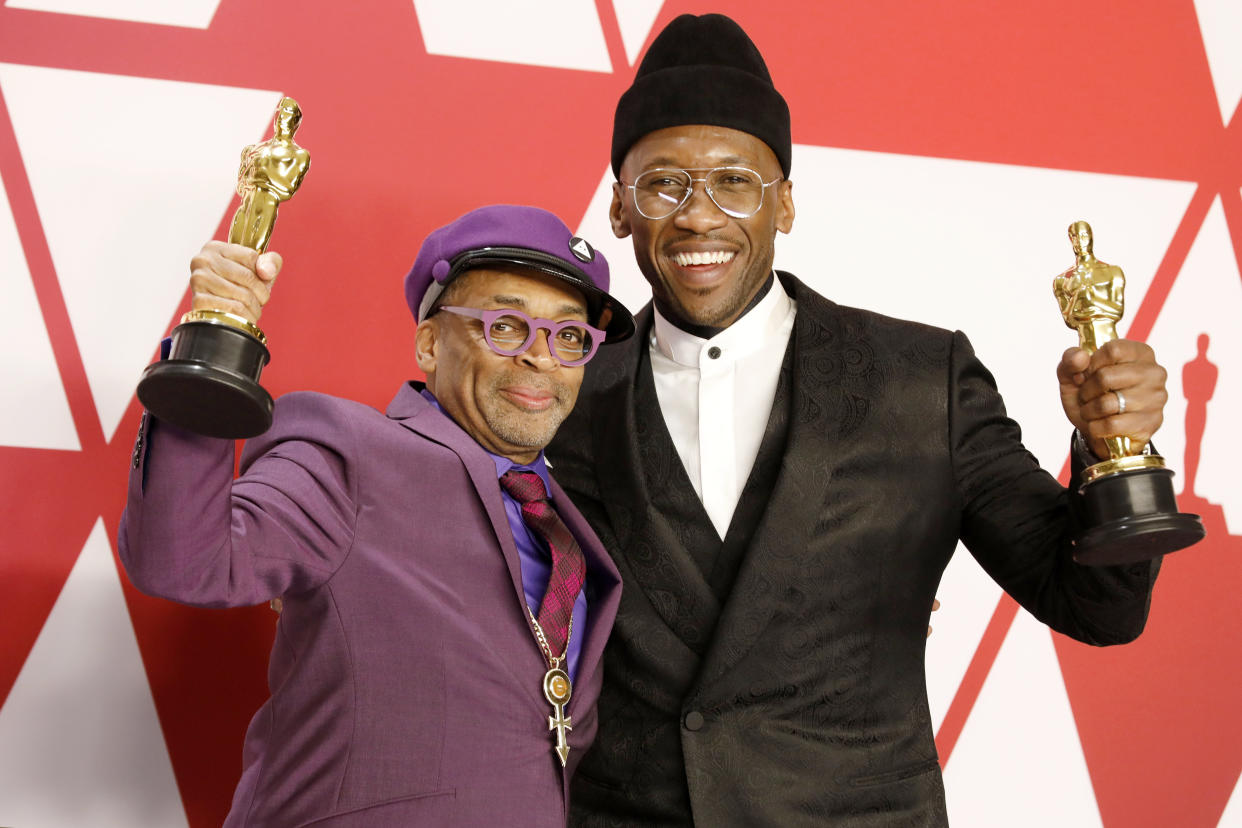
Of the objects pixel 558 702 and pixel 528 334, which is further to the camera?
pixel 528 334

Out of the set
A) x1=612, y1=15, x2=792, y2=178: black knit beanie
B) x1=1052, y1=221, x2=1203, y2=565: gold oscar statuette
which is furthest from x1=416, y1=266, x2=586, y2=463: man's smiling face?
x1=1052, y1=221, x2=1203, y2=565: gold oscar statuette

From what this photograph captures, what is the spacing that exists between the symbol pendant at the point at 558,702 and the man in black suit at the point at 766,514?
0.92 feet

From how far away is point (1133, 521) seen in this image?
1.67 metres

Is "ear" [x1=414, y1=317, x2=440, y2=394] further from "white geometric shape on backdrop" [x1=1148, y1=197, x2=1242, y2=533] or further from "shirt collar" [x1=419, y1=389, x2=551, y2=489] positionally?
"white geometric shape on backdrop" [x1=1148, y1=197, x2=1242, y2=533]

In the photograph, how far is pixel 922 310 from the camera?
3342 mm

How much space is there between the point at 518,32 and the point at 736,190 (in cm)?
130

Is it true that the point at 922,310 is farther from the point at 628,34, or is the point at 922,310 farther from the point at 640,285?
the point at 628,34

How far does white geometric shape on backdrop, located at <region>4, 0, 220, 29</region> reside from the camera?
315 cm

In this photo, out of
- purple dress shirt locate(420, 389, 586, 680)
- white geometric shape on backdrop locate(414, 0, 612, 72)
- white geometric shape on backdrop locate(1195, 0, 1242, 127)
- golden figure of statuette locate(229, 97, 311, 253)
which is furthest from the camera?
white geometric shape on backdrop locate(1195, 0, 1242, 127)

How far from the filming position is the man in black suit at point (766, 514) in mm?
2064

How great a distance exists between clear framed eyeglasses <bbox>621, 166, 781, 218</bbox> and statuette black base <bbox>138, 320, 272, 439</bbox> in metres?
1.09

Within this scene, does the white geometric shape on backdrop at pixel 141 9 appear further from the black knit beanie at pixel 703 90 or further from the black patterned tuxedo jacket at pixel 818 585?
the black patterned tuxedo jacket at pixel 818 585

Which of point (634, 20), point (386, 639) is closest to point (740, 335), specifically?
point (386, 639)

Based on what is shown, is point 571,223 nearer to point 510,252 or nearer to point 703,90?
point 703,90
